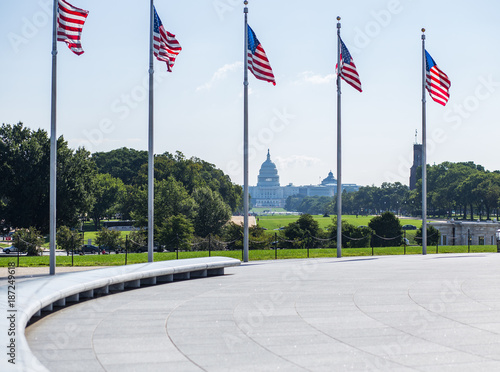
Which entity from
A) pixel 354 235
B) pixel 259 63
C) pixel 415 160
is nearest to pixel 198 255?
pixel 259 63

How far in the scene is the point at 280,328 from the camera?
10.8 m

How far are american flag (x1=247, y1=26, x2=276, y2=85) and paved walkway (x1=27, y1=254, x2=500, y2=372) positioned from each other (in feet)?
33.6

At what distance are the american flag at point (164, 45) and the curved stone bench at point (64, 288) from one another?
27.2 ft

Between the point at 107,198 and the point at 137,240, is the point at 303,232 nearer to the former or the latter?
the point at 137,240

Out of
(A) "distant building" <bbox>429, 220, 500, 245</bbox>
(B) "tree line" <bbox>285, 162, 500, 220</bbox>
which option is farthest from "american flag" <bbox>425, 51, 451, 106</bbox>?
(B) "tree line" <bbox>285, 162, 500, 220</bbox>

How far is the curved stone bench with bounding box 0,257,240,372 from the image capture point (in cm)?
771

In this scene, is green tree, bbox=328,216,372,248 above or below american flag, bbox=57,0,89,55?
below

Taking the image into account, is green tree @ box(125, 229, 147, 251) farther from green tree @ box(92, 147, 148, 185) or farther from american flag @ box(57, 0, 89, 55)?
green tree @ box(92, 147, 148, 185)

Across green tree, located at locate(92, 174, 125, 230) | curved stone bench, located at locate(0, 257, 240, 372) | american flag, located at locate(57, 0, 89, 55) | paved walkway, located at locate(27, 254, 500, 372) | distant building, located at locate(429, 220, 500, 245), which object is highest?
american flag, located at locate(57, 0, 89, 55)

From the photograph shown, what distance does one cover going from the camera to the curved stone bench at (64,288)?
7.71 metres

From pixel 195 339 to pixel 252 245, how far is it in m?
33.9

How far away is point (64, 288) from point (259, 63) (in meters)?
14.9

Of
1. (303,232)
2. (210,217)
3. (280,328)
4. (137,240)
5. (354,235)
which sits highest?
(210,217)

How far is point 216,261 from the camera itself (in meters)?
19.6
